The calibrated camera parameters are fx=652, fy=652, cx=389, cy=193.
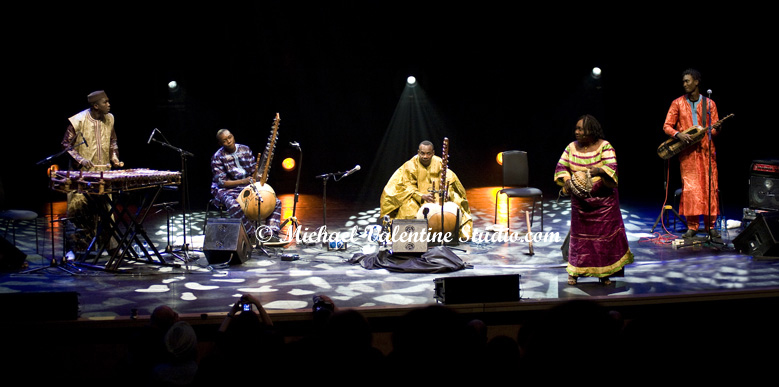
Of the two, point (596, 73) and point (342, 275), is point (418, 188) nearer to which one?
point (342, 275)

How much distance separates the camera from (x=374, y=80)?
13023mm

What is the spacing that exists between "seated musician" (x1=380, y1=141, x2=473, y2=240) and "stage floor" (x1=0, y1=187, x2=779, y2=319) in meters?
0.41

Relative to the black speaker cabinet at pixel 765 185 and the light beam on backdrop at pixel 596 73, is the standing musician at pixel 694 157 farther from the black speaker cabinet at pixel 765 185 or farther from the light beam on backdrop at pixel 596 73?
the light beam on backdrop at pixel 596 73

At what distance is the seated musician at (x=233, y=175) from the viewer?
7.62 meters

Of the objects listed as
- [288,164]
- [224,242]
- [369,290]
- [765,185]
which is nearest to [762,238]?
[765,185]

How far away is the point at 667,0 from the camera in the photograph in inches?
336

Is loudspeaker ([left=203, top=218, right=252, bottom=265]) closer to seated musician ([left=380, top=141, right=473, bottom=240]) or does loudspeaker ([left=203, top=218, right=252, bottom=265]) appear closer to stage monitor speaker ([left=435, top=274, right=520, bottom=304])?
seated musician ([left=380, top=141, right=473, bottom=240])

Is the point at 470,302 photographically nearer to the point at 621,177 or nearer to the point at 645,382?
the point at 645,382

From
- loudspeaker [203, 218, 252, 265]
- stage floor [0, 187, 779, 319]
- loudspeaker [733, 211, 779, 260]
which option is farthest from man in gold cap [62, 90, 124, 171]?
loudspeaker [733, 211, 779, 260]

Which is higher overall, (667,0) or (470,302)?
(667,0)

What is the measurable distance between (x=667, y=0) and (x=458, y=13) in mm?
3739

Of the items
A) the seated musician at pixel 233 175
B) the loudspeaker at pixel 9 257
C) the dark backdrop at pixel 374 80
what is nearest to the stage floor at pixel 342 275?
the loudspeaker at pixel 9 257

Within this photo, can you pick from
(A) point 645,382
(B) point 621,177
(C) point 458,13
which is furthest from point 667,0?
(A) point 645,382

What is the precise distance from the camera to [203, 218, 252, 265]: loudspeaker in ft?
21.0
